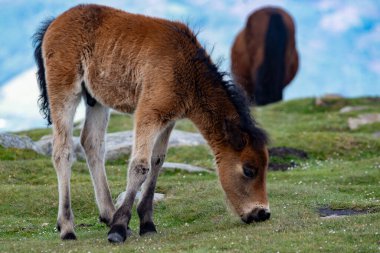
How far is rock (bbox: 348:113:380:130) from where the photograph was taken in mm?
29319

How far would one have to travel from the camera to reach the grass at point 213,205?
1066 cm

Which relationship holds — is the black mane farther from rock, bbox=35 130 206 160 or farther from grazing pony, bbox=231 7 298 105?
grazing pony, bbox=231 7 298 105

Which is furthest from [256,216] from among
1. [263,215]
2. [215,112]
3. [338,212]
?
[338,212]

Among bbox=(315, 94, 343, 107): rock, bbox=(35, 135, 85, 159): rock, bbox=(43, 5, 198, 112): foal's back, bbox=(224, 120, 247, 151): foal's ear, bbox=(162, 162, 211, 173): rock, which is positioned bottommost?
bbox=(315, 94, 343, 107): rock

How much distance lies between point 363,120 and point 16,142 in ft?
45.5

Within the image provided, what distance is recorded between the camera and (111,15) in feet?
42.6

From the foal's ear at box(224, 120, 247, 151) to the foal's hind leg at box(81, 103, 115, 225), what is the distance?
249cm

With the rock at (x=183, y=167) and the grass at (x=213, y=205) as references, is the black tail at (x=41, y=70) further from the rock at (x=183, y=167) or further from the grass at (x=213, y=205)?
the rock at (x=183, y=167)

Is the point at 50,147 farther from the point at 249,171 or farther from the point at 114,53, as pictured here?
the point at 249,171

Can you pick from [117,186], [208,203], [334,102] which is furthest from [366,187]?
[334,102]

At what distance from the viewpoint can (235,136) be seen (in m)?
11.9

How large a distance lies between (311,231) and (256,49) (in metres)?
27.7

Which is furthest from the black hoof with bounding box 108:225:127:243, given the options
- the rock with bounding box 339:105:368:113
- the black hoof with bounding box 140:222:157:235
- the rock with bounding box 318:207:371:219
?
the rock with bounding box 339:105:368:113

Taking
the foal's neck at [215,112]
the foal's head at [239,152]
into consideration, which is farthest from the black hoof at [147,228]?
the foal's neck at [215,112]
